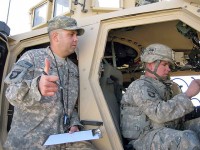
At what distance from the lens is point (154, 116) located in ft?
9.48

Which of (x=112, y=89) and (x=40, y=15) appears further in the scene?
(x=40, y=15)

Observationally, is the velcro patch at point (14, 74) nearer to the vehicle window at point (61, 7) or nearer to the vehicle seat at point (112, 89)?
the vehicle seat at point (112, 89)

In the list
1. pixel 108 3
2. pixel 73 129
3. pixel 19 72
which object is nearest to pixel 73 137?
pixel 73 129

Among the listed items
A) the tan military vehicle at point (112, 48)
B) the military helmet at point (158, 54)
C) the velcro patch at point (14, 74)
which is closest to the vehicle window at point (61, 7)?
the tan military vehicle at point (112, 48)

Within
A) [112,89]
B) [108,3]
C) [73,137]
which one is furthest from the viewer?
[108,3]

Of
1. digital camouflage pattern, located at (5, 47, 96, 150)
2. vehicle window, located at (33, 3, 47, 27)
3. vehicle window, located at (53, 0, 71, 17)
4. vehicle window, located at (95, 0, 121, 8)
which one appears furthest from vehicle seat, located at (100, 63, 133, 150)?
vehicle window, located at (33, 3, 47, 27)

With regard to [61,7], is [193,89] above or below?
below

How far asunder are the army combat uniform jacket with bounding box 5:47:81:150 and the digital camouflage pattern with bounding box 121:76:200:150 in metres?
0.43

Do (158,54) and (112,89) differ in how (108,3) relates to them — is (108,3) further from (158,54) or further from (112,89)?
(158,54)

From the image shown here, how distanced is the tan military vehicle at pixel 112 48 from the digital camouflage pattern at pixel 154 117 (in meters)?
0.13

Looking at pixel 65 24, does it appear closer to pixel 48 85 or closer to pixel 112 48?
pixel 112 48

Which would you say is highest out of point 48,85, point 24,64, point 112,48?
point 112,48

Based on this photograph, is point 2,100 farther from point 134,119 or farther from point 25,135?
point 134,119

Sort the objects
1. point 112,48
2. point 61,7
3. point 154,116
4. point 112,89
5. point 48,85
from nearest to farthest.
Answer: point 48,85, point 154,116, point 112,89, point 112,48, point 61,7
